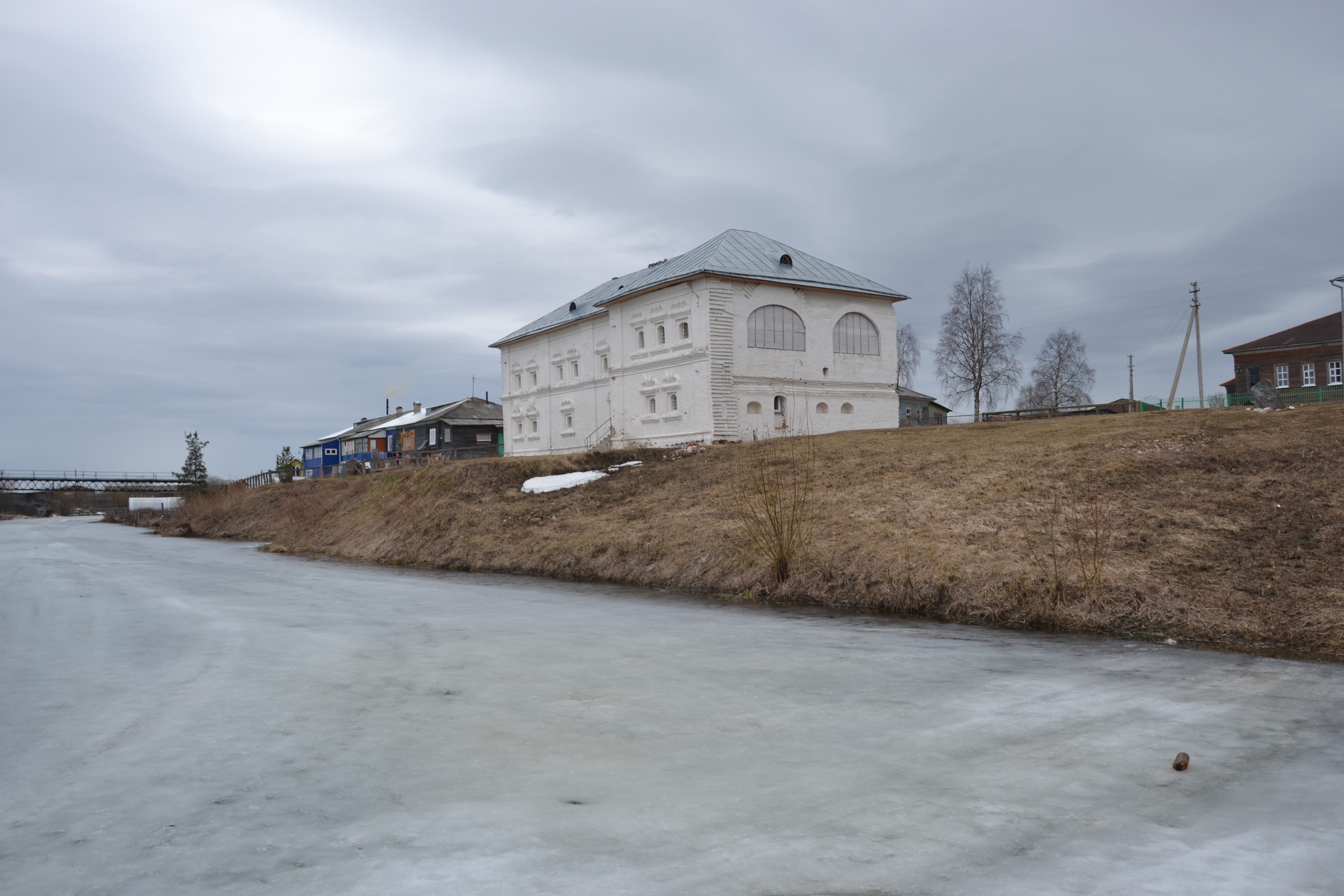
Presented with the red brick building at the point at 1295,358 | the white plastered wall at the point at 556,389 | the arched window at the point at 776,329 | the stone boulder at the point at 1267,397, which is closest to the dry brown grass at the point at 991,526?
the stone boulder at the point at 1267,397

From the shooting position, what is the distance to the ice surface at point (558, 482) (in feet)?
→ 90.2

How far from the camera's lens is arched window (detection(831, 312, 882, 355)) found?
4144 cm

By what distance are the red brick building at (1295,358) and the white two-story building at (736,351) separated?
28903mm

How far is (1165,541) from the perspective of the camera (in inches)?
497

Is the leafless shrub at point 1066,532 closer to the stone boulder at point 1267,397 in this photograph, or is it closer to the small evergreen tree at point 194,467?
the stone boulder at point 1267,397

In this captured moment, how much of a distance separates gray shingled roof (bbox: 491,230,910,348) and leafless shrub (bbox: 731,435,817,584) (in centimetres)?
1517

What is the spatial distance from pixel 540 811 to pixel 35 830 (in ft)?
8.35

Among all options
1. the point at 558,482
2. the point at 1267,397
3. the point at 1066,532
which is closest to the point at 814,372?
the point at 558,482

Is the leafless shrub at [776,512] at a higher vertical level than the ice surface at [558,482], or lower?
lower

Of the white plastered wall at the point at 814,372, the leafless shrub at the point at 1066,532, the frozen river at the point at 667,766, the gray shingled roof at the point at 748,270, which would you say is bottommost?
the frozen river at the point at 667,766

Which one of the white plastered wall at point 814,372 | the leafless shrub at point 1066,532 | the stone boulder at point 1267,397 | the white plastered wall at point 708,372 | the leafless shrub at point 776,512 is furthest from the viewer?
the white plastered wall at point 814,372

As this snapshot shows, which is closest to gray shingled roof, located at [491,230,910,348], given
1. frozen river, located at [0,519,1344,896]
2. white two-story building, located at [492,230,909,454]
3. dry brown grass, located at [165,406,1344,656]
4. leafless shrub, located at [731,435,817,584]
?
white two-story building, located at [492,230,909,454]

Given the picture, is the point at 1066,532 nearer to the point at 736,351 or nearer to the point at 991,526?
the point at 991,526

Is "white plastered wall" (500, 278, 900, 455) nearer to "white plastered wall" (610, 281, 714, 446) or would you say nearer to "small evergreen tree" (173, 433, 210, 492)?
"white plastered wall" (610, 281, 714, 446)
